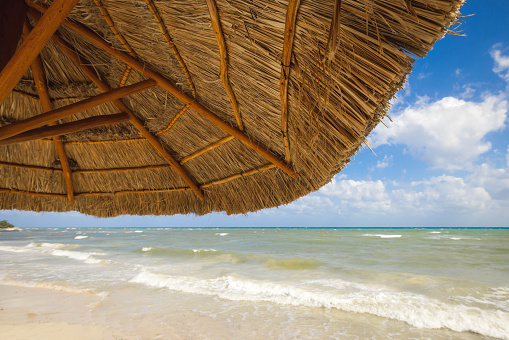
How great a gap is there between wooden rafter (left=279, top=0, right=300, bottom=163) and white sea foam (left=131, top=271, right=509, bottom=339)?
200cm

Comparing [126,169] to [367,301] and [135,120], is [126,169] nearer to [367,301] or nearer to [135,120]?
[135,120]

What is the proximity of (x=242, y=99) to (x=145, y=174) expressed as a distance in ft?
4.48

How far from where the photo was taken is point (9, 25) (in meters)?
1.20

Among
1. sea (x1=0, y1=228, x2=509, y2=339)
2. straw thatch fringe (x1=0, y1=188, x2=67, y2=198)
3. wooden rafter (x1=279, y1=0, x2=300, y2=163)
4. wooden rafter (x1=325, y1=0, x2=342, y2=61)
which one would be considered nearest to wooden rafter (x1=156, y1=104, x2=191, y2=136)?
wooden rafter (x1=279, y1=0, x2=300, y2=163)

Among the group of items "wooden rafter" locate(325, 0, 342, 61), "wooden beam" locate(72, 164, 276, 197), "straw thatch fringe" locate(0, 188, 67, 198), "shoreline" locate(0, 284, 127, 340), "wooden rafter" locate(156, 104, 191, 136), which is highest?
"wooden rafter" locate(156, 104, 191, 136)

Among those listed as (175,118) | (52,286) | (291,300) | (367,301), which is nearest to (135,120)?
(175,118)

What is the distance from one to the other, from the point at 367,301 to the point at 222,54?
9.07 feet

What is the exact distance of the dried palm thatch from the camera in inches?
38.8

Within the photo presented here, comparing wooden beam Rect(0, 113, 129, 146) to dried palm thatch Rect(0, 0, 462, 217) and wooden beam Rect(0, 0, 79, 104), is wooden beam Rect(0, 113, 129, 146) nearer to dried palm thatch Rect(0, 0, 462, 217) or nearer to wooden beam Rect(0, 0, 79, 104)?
dried palm thatch Rect(0, 0, 462, 217)

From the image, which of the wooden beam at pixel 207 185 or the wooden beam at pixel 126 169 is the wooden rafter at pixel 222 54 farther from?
the wooden beam at pixel 126 169

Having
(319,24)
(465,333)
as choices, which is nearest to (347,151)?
(319,24)

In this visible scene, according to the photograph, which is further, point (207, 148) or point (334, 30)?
point (207, 148)

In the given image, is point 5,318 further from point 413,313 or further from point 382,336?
point 413,313

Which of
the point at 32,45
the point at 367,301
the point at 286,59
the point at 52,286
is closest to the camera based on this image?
the point at 32,45
